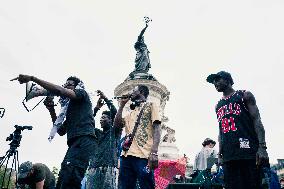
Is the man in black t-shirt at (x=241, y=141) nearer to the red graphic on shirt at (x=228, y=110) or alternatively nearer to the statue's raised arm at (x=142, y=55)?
the red graphic on shirt at (x=228, y=110)

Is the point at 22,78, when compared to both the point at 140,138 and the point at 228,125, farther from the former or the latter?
the point at 228,125

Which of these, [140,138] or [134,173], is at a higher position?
[140,138]

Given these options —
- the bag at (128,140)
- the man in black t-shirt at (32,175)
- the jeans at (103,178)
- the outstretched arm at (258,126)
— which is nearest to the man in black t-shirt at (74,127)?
the bag at (128,140)

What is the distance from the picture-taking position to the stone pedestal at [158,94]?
55.4ft

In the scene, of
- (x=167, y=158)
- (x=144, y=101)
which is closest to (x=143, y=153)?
(x=144, y=101)

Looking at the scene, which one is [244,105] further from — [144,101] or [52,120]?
[52,120]

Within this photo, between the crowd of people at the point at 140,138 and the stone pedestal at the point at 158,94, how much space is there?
11.0 meters

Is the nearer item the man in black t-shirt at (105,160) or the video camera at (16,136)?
the video camera at (16,136)

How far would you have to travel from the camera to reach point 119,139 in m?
6.91

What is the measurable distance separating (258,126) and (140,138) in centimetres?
174

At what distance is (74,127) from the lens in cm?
457

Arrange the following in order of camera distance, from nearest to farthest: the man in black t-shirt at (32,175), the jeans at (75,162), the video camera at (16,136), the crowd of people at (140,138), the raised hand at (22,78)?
the raised hand at (22,78)
the jeans at (75,162)
the crowd of people at (140,138)
the video camera at (16,136)
the man in black t-shirt at (32,175)

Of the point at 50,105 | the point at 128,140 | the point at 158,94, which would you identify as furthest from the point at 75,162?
the point at 158,94

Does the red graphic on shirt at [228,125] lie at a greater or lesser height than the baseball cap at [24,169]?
greater
